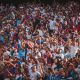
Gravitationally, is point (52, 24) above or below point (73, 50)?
above

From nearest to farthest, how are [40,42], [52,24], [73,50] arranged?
[73,50] → [40,42] → [52,24]

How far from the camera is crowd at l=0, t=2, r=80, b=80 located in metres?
18.0

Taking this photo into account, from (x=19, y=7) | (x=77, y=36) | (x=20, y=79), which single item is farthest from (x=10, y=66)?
(x=19, y=7)

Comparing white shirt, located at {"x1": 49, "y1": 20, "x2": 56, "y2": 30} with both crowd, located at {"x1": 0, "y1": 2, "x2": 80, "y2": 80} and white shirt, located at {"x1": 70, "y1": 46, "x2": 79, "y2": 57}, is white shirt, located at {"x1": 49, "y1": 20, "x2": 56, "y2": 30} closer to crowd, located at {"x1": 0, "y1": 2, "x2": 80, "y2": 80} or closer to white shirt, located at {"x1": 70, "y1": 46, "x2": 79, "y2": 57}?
crowd, located at {"x1": 0, "y1": 2, "x2": 80, "y2": 80}

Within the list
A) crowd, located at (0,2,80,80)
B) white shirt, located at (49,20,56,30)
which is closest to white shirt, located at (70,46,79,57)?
crowd, located at (0,2,80,80)

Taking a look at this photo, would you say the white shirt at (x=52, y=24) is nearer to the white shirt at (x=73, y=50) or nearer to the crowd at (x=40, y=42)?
the crowd at (x=40, y=42)

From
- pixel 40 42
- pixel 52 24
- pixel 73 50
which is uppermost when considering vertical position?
pixel 52 24

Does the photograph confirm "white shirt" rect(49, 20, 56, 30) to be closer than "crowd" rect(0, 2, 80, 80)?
No

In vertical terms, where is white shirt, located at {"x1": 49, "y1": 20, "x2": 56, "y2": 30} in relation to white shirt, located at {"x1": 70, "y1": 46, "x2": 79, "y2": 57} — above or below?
above

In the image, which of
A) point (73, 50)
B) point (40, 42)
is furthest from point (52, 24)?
point (73, 50)

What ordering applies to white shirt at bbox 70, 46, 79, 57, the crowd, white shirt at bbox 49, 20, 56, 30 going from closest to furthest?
the crowd
white shirt at bbox 70, 46, 79, 57
white shirt at bbox 49, 20, 56, 30

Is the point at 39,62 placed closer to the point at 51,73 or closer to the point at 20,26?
the point at 51,73

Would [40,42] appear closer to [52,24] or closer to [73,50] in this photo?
[73,50]

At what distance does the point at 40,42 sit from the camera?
2288cm
